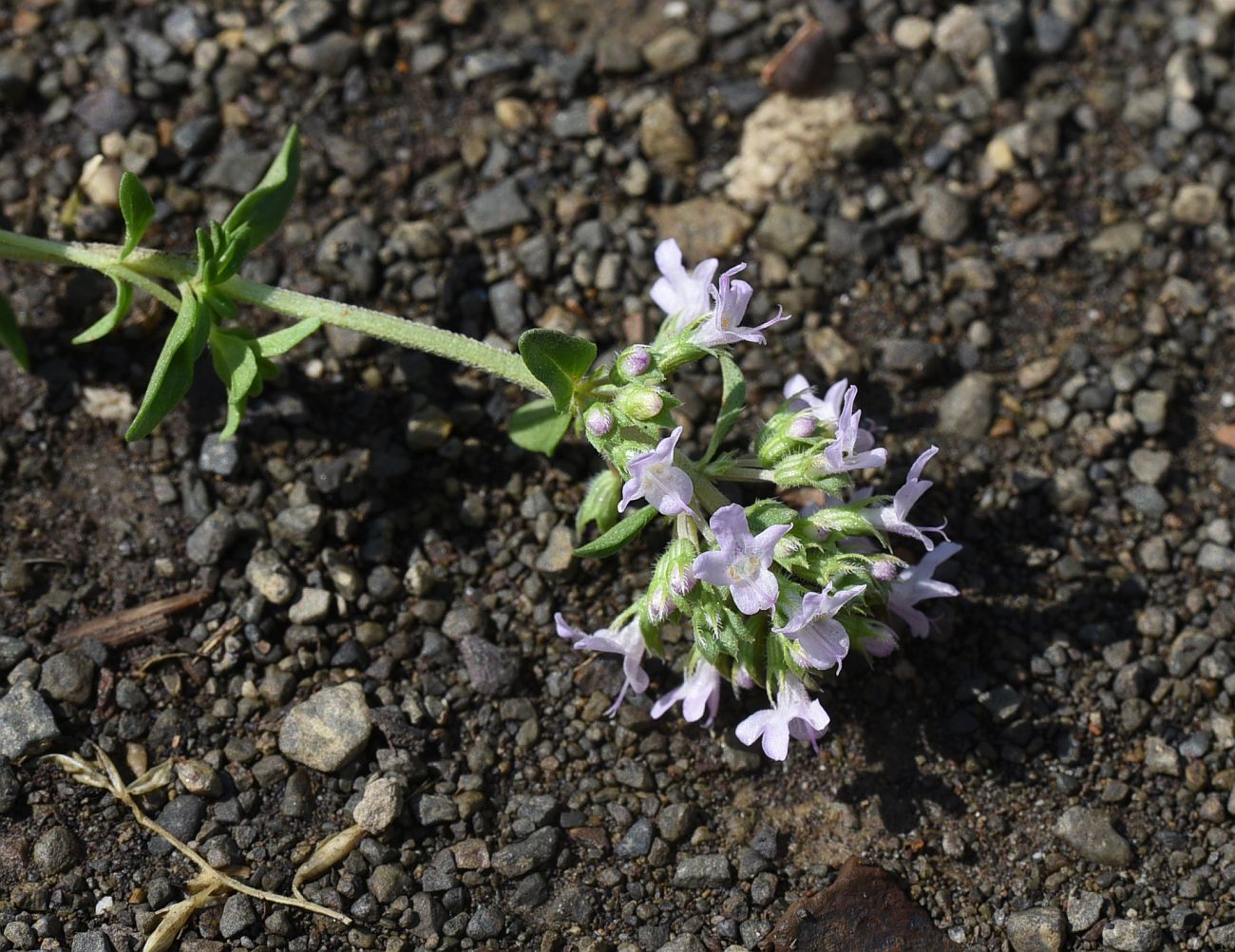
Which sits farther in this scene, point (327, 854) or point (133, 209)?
point (133, 209)

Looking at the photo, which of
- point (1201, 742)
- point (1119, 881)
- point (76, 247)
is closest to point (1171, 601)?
point (1201, 742)

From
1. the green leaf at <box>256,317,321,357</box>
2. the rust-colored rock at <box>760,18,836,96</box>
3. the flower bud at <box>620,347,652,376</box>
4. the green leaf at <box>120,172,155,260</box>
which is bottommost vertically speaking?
the rust-colored rock at <box>760,18,836,96</box>

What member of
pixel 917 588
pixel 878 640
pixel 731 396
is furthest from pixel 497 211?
pixel 878 640

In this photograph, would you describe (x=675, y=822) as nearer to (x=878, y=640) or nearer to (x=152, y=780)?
(x=878, y=640)

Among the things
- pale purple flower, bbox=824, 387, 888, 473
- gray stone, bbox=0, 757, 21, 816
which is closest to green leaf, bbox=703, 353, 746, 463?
pale purple flower, bbox=824, 387, 888, 473

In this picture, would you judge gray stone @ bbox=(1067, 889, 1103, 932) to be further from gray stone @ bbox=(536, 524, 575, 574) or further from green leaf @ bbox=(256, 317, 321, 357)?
green leaf @ bbox=(256, 317, 321, 357)

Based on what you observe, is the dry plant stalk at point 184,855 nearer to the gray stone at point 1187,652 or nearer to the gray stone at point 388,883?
the gray stone at point 388,883

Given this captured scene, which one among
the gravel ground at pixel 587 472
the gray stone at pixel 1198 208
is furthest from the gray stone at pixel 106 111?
the gray stone at pixel 1198 208
